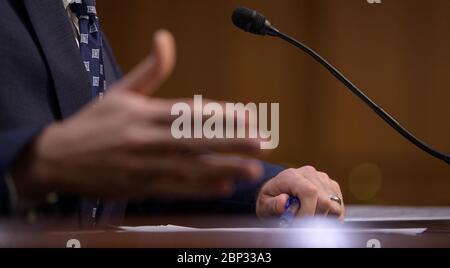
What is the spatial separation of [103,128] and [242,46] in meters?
2.20

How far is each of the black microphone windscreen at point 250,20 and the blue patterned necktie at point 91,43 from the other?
0.22 metres

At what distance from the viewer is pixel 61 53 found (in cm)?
74

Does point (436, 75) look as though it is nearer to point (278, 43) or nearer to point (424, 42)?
point (424, 42)

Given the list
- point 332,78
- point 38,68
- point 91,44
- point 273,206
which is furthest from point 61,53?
point 332,78

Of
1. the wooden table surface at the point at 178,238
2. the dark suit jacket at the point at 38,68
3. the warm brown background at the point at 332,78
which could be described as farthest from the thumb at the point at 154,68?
the warm brown background at the point at 332,78

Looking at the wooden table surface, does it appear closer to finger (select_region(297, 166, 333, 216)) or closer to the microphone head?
finger (select_region(297, 166, 333, 216))

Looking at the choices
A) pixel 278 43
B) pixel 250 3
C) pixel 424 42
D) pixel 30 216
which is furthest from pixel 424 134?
pixel 30 216

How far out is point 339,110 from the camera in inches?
95.7

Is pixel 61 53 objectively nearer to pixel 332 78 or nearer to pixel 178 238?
pixel 178 238

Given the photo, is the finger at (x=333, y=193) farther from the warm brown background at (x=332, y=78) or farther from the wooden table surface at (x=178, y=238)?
the warm brown background at (x=332, y=78)

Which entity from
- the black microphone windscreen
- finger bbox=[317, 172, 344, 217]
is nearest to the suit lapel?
the black microphone windscreen

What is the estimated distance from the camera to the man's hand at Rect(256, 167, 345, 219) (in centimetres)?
71

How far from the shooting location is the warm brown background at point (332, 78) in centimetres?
240

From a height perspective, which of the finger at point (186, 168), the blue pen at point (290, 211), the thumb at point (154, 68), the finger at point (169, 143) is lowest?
the blue pen at point (290, 211)
